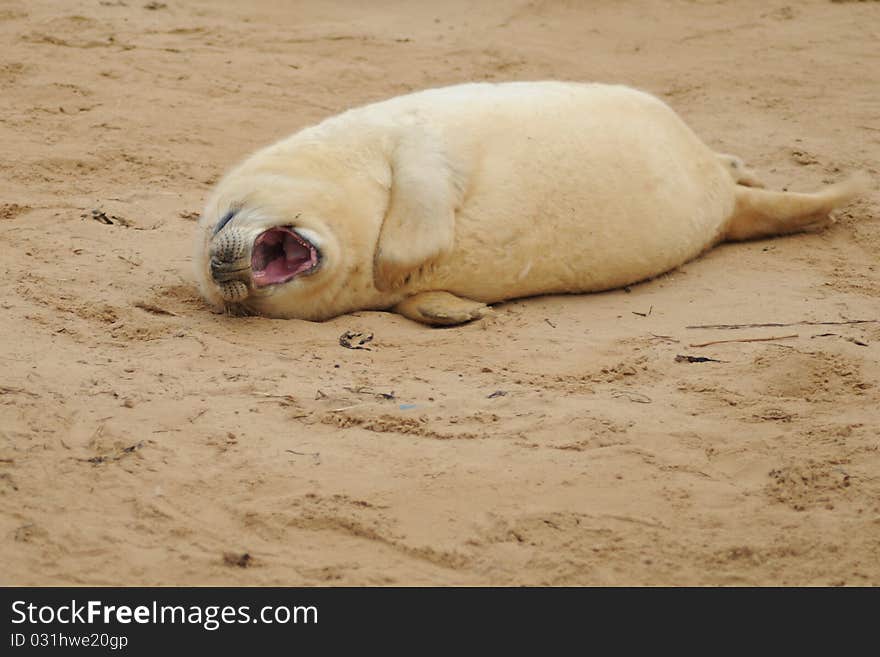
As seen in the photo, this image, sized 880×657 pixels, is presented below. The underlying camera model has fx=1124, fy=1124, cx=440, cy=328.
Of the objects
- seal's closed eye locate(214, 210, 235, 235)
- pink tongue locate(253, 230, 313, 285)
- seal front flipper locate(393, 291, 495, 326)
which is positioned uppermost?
seal's closed eye locate(214, 210, 235, 235)

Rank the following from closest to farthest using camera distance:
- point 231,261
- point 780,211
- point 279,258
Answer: point 231,261 → point 279,258 → point 780,211

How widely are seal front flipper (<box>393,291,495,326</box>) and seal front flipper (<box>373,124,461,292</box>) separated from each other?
100 mm

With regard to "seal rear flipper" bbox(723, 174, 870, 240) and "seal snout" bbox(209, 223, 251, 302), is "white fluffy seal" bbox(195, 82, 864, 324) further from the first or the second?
"seal rear flipper" bbox(723, 174, 870, 240)

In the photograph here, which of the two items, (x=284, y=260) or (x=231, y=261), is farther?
(x=284, y=260)

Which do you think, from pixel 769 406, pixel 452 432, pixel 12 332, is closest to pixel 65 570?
pixel 452 432

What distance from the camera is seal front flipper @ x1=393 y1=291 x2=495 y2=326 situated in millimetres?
4824

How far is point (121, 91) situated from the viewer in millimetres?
7336

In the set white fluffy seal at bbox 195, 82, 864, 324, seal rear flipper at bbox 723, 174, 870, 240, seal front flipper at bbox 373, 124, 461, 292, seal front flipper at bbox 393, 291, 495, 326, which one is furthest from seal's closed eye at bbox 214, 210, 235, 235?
seal rear flipper at bbox 723, 174, 870, 240

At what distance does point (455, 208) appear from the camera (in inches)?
193

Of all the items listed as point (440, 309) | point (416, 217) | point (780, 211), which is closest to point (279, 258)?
point (416, 217)

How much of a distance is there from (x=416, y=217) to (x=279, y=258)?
2.01 ft

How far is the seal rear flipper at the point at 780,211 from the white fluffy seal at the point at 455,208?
15.4 inches

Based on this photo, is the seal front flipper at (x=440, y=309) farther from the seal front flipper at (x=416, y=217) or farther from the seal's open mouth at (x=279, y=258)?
the seal's open mouth at (x=279, y=258)

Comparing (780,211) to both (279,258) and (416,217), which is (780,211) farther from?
(279,258)
